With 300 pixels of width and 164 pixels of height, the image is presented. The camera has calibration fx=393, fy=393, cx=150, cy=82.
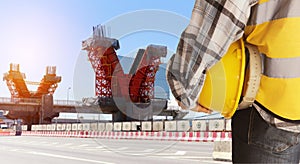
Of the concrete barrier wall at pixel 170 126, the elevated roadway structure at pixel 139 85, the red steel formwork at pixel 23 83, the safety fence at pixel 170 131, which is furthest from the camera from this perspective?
the red steel formwork at pixel 23 83

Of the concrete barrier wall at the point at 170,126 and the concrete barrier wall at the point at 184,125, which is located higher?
the concrete barrier wall at the point at 184,125

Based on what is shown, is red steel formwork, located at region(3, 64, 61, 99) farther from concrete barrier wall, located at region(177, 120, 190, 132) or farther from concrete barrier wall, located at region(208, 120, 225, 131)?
concrete barrier wall, located at region(177, 120, 190, 132)

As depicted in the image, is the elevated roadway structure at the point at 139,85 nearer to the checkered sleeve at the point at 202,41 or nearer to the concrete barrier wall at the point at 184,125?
the concrete barrier wall at the point at 184,125

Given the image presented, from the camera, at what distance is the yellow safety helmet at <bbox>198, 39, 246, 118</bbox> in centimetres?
119

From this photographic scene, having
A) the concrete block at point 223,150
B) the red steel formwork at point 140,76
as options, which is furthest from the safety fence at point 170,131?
the red steel formwork at point 140,76

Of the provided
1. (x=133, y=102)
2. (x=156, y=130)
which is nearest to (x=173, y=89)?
(x=133, y=102)

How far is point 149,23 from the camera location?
1527 millimetres

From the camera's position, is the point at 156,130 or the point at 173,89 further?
the point at 156,130

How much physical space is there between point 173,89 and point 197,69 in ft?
0.36

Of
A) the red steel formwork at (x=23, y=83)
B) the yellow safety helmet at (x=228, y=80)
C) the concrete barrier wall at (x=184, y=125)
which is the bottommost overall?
the concrete barrier wall at (x=184, y=125)

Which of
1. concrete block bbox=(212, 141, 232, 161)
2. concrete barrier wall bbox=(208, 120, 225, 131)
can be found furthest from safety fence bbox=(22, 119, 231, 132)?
concrete block bbox=(212, 141, 232, 161)

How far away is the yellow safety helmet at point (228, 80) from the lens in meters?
1.19

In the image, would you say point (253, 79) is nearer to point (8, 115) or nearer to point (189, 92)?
point (189, 92)

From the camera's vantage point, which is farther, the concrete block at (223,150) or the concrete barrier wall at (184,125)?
the concrete block at (223,150)
